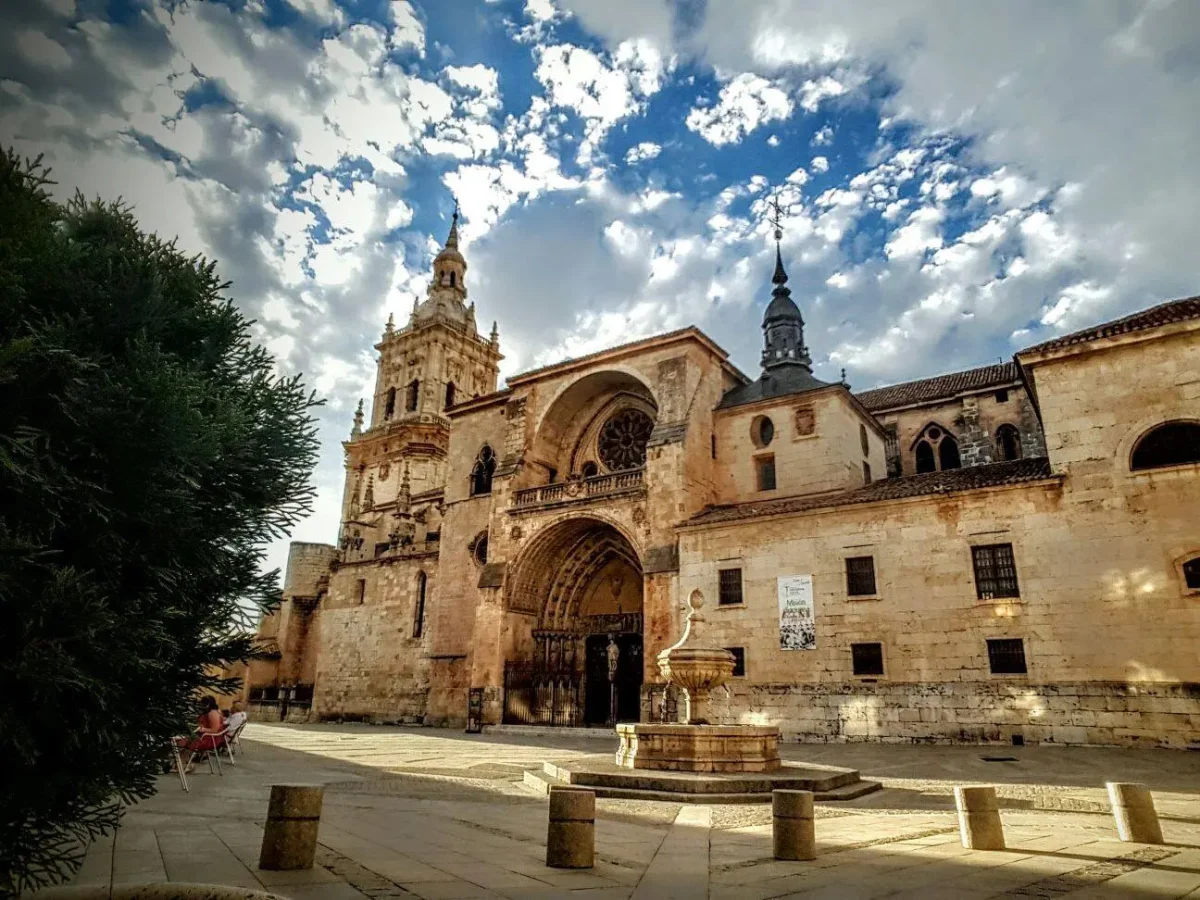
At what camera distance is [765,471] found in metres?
23.4

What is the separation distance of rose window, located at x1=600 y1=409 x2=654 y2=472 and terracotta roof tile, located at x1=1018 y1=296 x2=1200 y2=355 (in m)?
12.5

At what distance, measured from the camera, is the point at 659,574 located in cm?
2066

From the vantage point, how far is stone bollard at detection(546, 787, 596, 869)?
205 inches

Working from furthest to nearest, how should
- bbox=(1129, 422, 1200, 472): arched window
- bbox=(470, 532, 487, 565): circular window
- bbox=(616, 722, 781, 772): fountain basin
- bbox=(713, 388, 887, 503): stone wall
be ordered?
bbox=(470, 532, 487, 565): circular window → bbox=(713, 388, 887, 503): stone wall → bbox=(1129, 422, 1200, 472): arched window → bbox=(616, 722, 781, 772): fountain basin

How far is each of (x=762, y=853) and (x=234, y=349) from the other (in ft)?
18.0

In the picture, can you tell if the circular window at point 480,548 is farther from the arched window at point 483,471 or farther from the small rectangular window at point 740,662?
the small rectangular window at point 740,662

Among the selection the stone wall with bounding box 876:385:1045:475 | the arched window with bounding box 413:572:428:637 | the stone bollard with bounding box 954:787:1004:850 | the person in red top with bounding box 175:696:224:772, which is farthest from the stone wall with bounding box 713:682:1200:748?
the arched window with bounding box 413:572:428:637

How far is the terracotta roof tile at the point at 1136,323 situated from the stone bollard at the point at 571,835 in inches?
625

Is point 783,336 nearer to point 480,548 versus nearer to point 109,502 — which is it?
point 480,548

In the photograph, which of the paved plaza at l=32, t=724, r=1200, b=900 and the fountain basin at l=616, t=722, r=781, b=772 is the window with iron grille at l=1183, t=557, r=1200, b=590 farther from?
the fountain basin at l=616, t=722, r=781, b=772

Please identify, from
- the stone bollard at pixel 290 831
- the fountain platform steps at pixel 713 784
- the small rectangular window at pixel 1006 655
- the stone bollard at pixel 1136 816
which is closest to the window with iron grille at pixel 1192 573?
the small rectangular window at pixel 1006 655

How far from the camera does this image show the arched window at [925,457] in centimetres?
2762

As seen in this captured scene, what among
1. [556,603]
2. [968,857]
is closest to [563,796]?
[968,857]

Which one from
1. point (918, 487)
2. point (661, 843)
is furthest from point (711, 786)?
point (918, 487)
